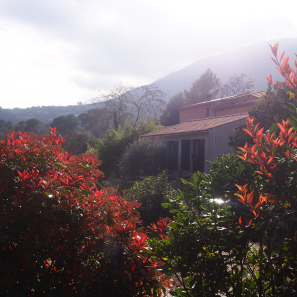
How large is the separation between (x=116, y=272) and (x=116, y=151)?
71.3 ft

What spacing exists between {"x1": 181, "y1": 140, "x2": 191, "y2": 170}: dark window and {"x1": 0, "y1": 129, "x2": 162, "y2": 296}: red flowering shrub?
1481 centimetres

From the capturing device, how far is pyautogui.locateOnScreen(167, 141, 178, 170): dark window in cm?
1738

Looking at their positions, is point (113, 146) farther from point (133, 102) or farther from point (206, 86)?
point (206, 86)

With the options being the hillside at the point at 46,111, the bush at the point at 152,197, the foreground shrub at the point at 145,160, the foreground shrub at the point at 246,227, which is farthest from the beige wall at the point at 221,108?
the hillside at the point at 46,111

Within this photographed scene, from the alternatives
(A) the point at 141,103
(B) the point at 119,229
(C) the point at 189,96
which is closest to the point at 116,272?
(B) the point at 119,229

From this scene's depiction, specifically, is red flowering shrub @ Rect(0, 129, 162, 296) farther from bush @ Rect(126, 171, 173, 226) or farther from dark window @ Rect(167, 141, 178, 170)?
dark window @ Rect(167, 141, 178, 170)

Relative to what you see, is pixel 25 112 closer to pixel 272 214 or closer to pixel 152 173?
pixel 152 173

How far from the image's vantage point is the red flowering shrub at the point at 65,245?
1950 millimetres

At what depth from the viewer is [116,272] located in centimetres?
194

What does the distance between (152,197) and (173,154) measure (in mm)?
10069

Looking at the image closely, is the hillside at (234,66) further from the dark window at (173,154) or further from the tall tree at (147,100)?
the dark window at (173,154)

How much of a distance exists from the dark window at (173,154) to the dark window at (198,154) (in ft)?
4.64

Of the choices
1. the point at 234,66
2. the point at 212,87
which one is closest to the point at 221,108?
the point at 212,87

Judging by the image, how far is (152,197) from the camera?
8023mm
